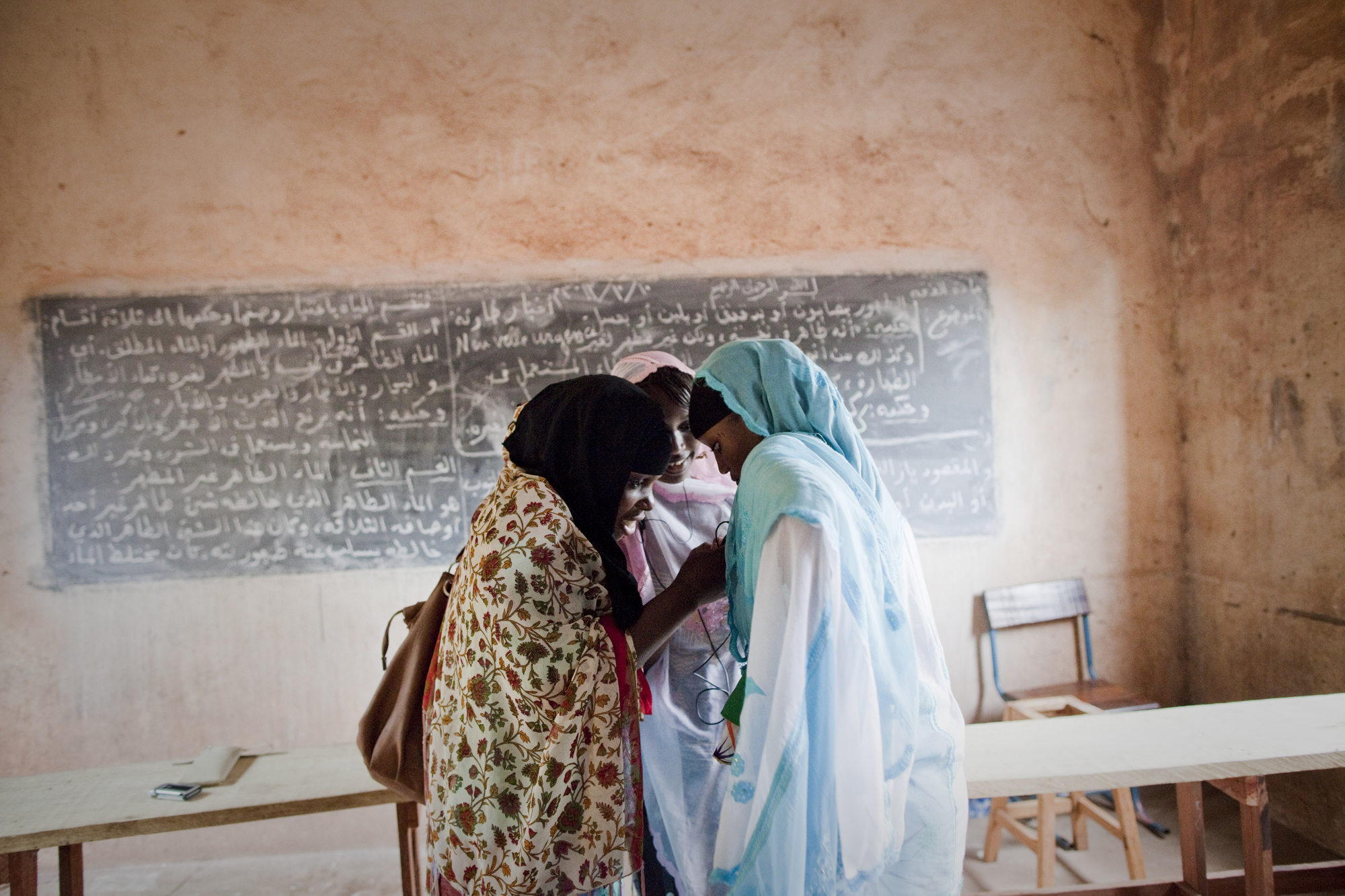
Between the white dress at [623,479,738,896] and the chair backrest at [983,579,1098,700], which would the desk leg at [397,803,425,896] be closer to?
the white dress at [623,479,738,896]

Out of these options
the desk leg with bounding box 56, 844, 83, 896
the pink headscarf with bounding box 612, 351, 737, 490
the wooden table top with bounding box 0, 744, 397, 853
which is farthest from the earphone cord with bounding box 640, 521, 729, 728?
the desk leg with bounding box 56, 844, 83, 896

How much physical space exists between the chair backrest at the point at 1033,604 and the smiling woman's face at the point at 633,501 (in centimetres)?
218

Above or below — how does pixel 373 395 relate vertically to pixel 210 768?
above

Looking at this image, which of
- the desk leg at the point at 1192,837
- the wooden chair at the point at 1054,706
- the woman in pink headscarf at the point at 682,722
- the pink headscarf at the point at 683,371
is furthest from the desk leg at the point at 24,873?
the desk leg at the point at 1192,837

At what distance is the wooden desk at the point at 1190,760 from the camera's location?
1693 millimetres

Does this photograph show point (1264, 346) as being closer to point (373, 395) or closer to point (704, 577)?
point (704, 577)

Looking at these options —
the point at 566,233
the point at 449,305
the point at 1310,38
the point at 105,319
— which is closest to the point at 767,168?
the point at 566,233

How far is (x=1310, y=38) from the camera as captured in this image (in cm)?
251

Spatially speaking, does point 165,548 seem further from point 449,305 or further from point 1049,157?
point 1049,157

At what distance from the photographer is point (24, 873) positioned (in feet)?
5.65

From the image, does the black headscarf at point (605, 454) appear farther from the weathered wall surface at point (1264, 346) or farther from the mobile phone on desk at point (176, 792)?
the weathered wall surface at point (1264, 346)

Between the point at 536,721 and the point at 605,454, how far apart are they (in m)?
0.44

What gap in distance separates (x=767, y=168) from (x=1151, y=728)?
2.30 metres

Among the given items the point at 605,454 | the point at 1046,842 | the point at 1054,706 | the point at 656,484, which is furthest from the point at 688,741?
the point at 1054,706
